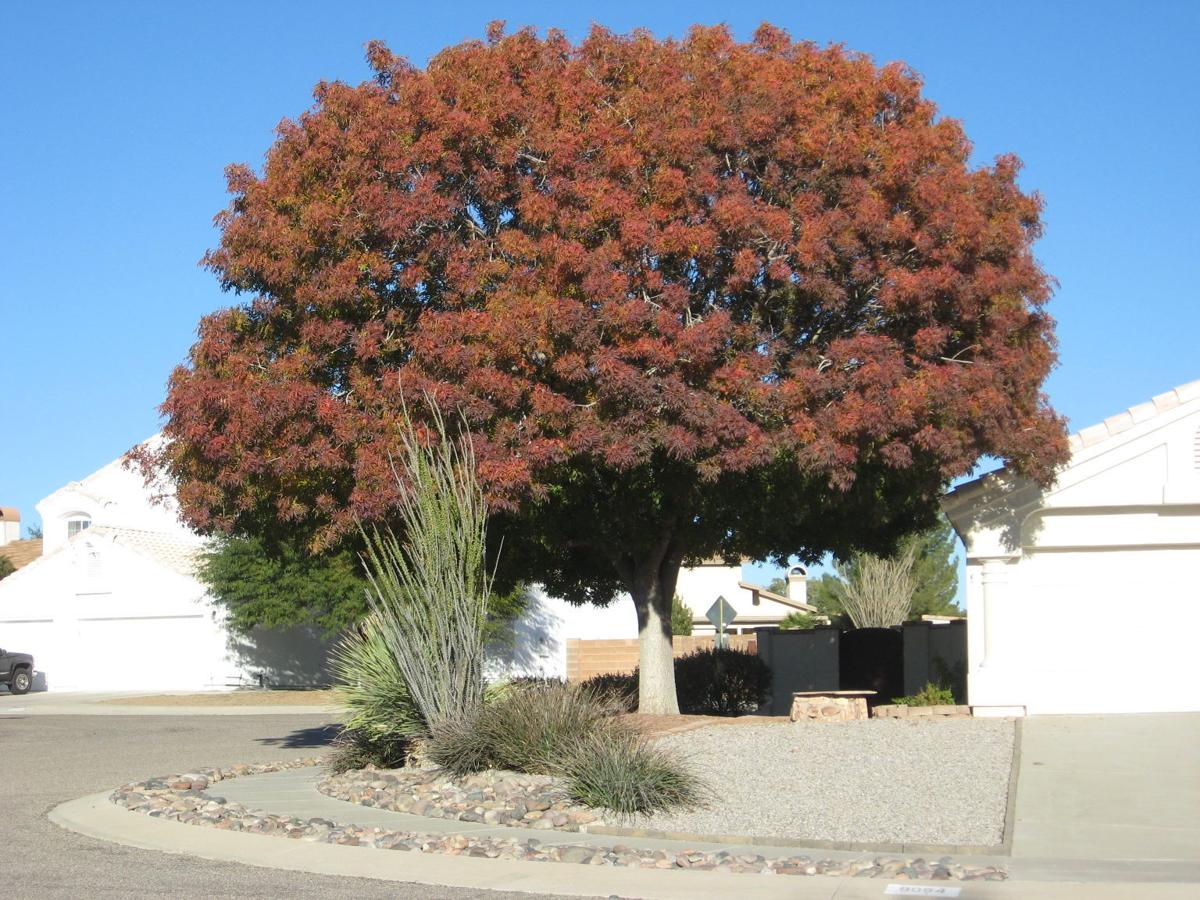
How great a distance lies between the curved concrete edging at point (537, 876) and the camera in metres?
8.98

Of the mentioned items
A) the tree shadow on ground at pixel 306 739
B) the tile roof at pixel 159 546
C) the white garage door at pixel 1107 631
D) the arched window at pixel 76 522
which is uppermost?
the arched window at pixel 76 522

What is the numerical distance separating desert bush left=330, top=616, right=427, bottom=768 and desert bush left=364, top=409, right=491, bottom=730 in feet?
0.62

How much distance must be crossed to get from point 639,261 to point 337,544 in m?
5.10

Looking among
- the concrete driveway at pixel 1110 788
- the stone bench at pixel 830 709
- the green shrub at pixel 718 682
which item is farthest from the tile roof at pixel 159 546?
the concrete driveway at pixel 1110 788

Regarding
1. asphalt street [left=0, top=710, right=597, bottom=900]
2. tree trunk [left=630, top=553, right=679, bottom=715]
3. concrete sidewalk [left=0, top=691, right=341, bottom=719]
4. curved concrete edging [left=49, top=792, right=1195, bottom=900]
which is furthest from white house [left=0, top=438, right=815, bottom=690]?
curved concrete edging [left=49, top=792, right=1195, bottom=900]

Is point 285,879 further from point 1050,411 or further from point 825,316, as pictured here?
point 1050,411

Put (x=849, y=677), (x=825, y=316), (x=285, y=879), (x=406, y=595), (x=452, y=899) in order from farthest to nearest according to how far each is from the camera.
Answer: (x=849, y=677) < (x=825, y=316) < (x=406, y=595) < (x=285, y=879) < (x=452, y=899)

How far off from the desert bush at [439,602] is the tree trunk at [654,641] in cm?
481

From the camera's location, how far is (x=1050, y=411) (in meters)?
17.3

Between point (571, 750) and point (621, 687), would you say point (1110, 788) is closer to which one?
point (571, 750)

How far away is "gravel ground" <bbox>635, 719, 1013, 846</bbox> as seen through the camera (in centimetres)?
1101

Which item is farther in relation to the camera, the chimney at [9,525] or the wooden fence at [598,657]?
the chimney at [9,525]

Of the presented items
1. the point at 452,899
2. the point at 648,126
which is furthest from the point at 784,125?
the point at 452,899

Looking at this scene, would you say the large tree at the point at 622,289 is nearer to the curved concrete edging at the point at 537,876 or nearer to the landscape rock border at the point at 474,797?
the landscape rock border at the point at 474,797
